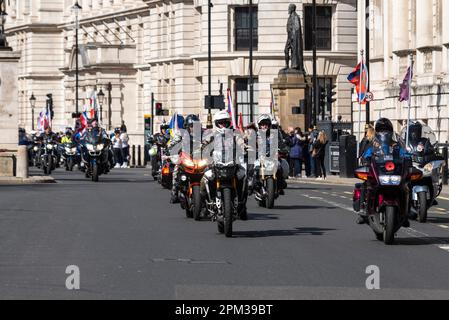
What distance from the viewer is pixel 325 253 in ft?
66.7

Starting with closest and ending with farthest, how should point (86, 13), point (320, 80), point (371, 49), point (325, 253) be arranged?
point (325, 253)
point (371, 49)
point (320, 80)
point (86, 13)

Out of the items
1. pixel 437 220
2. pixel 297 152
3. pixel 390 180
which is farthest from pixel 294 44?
pixel 390 180

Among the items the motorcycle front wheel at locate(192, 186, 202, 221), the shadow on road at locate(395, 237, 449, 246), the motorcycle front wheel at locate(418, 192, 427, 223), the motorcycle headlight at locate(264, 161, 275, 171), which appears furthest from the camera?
the motorcycle headlight at locate(264, 161, 275, 171)

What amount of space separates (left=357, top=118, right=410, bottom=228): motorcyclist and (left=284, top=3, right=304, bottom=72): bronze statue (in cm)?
4399

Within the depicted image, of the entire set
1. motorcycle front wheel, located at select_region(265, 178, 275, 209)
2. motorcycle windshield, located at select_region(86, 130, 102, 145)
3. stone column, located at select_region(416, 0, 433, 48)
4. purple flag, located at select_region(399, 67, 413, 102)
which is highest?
stone column, located at select_region(416, 0, 433, 48)

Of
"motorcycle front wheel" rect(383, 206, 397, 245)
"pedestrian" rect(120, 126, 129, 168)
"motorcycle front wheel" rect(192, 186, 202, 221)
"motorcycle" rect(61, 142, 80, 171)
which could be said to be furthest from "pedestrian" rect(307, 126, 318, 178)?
"motorcycle front wheel" rect(383, 206, 397, 245)

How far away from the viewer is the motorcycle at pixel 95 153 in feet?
153

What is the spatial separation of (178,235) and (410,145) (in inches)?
249

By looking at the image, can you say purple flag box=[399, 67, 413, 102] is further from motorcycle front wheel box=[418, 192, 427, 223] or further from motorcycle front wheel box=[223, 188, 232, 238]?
motorcycle front wheel box=[223, 188, 232, 238]

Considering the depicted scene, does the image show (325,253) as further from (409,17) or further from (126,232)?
(409,17)

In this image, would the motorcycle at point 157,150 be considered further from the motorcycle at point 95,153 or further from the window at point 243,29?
the window at point 243,29

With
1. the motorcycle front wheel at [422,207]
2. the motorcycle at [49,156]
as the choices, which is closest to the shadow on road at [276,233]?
the motorcycle front wheel at [422,207]

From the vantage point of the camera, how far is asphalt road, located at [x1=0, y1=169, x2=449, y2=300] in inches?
630

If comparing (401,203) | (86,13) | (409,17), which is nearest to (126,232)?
(401,203)
